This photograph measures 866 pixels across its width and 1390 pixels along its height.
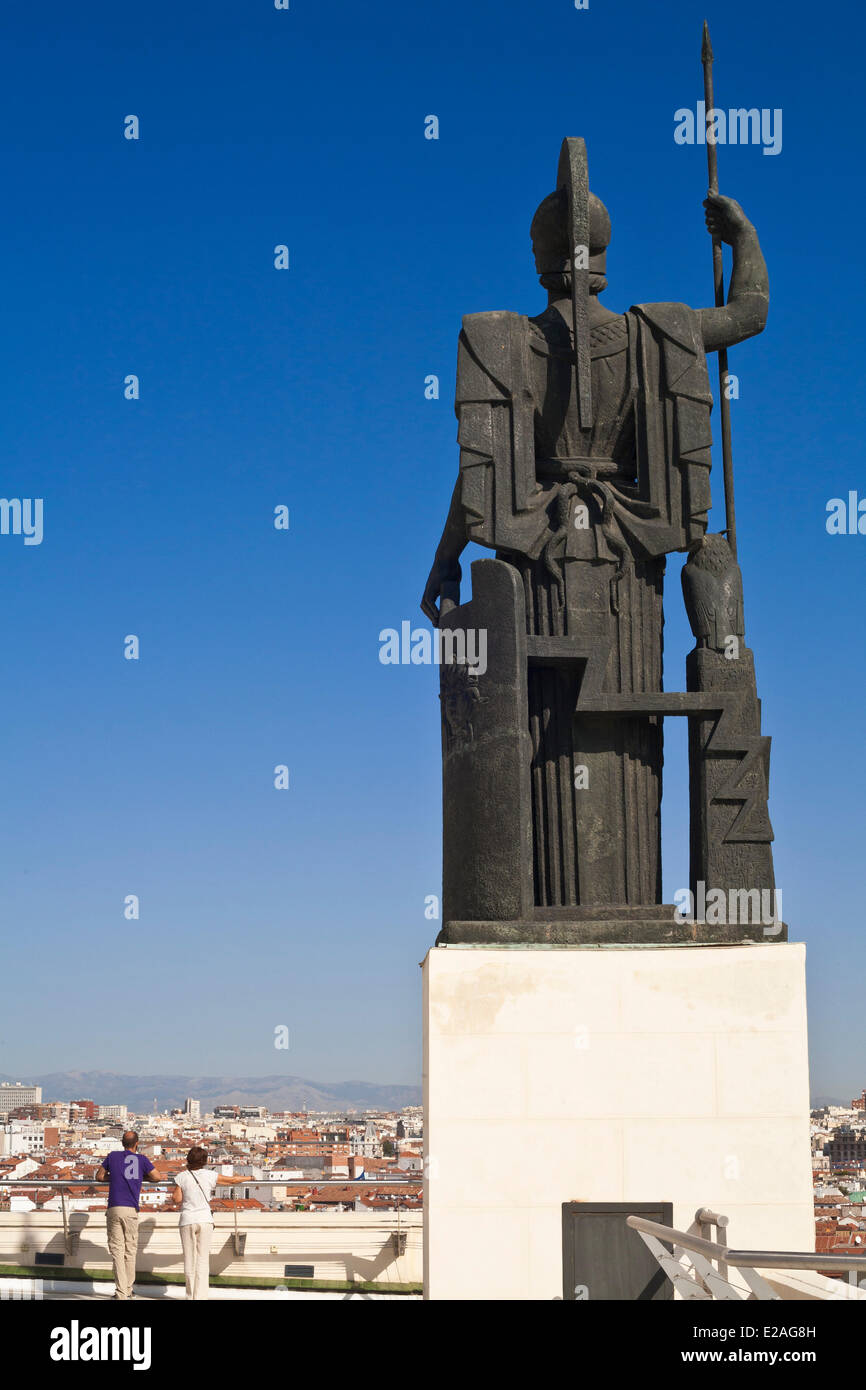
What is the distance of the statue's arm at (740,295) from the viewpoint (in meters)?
10.1

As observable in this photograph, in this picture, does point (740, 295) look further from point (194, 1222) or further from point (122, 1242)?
point (122, 1242)

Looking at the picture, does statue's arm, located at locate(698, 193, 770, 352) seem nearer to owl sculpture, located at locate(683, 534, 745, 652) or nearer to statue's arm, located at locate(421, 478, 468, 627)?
owl sculpture, located at locate(683, 534, 745, 652)

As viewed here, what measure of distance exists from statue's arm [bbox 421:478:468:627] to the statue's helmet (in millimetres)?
1813

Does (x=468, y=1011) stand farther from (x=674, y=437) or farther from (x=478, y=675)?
(x=674, y=437)

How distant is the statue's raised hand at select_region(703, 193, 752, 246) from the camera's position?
10.3 meters

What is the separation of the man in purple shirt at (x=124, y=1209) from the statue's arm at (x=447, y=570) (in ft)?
14.3

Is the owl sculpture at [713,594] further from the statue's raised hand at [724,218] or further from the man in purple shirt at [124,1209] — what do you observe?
the man in purple shirt at [124,1209]

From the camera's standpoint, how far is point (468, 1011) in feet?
27.9

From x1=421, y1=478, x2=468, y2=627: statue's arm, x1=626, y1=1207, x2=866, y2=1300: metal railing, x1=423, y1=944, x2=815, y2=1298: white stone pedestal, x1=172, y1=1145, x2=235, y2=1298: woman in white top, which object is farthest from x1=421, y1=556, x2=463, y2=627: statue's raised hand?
x1=626, y1=1207, x2=866, y2=1300: metal railing

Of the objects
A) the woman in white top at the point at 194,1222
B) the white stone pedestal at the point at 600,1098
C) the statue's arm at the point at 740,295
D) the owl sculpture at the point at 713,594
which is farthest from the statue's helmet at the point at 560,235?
the woman in white top at the point at 194,1222

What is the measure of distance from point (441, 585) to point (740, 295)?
9.51 feet

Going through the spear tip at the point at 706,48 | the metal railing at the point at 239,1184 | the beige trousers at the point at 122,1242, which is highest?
the spear tip at the point at 706,48

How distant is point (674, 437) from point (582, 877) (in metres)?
3.02
